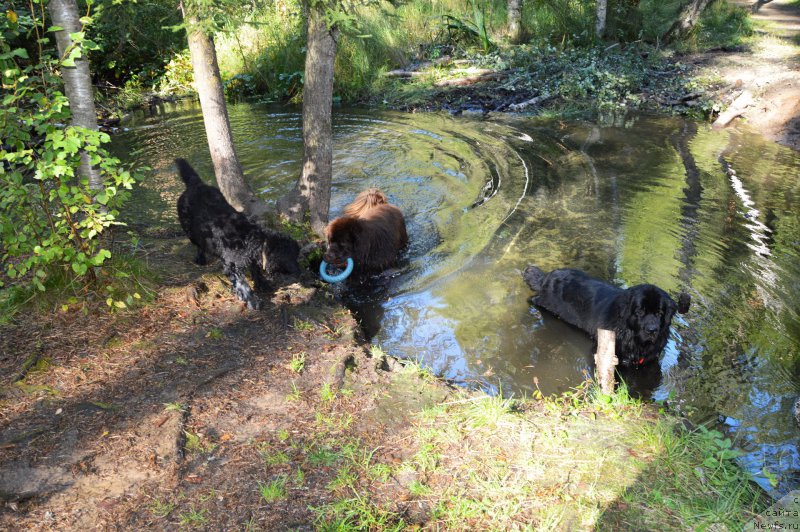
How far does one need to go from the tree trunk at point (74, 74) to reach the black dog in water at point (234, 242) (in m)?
1.10

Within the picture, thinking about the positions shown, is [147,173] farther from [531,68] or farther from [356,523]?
[531,68]

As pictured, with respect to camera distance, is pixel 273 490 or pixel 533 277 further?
pixel 533 277

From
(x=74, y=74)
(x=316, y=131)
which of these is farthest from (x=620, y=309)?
(x=74, y=74)

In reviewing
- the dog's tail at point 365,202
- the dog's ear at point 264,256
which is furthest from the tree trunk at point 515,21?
the dog's ear at point 264,256

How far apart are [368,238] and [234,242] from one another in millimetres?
1738

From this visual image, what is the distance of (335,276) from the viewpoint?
6922 mm

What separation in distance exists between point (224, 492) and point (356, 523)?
0.87 m

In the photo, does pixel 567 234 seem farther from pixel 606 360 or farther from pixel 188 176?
pixel 188 176

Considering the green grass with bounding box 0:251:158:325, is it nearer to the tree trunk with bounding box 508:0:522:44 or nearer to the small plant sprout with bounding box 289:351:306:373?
the small plant sprout with bounding box 289:351:306:373

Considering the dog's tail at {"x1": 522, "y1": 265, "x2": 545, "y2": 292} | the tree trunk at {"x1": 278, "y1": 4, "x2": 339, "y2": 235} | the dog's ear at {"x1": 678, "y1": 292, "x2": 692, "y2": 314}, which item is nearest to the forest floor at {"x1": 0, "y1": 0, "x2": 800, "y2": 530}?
the dog's ear at {"x1": 678, "y1": 292, "x2": 692, "y2": 314}

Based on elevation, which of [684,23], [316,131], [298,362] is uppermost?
[684,23]

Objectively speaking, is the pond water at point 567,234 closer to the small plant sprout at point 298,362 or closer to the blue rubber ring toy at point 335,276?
the blue rubber ring toy at point 335,276

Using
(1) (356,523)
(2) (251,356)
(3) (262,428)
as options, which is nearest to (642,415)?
(1) (356,523)

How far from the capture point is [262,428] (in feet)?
13.5
